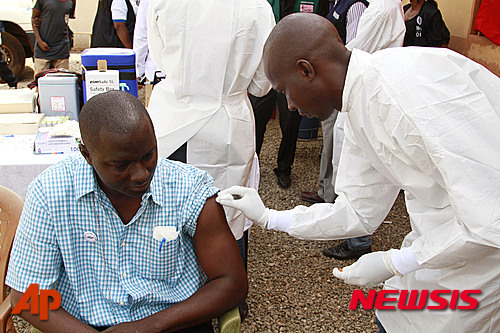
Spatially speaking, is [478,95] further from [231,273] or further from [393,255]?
[231,273]

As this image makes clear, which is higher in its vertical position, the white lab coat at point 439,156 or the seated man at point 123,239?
the white lab coat at point 439,156

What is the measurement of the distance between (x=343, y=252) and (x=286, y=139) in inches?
55.8

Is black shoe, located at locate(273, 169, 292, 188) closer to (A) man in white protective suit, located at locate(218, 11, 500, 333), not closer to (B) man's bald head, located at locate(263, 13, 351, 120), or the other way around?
(A) man in white protective suit, located at locate(218, 11, 500, 333)

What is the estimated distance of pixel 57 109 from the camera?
9.62 ft

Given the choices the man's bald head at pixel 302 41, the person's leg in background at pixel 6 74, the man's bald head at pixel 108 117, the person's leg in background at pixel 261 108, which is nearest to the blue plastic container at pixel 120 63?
the person's leg in background at pixel 261 108

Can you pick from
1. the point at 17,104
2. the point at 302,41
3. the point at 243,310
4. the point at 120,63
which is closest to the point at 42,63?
the point at 17,104

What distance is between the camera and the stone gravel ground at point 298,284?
9.05 feet

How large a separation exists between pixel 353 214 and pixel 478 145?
1.88ft

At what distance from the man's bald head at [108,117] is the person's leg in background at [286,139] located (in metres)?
2.94

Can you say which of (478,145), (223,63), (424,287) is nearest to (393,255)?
(424,287)

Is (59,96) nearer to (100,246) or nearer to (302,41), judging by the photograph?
(100,246)

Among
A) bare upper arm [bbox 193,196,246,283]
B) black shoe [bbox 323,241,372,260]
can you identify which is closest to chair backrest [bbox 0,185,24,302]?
bare upper arm [bbox 193,196,246,283]

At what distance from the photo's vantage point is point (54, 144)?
2.47 meters

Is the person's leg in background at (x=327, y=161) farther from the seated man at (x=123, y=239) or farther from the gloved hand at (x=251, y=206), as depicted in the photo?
the seated man at (x=123, y=239)
